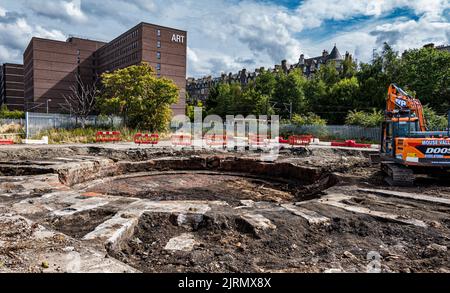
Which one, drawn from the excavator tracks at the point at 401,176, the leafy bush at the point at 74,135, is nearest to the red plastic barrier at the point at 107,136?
the leafy bush at the point at 74,135

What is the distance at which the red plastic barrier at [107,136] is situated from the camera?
2233cm

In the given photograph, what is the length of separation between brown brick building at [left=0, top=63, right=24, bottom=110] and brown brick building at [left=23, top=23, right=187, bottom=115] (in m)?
22.2

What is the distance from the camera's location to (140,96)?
2616cm

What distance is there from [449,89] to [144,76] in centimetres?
3109

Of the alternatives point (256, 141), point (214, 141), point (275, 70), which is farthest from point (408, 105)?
point (275, 70)

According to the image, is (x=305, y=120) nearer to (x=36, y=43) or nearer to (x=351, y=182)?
(x=351, y=182)

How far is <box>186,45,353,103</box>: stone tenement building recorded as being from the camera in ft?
230

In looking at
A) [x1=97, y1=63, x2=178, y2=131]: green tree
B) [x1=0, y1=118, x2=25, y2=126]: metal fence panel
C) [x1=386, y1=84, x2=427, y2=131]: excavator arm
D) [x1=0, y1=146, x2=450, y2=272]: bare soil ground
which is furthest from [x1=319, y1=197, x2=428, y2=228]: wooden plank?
[x1=0, y1=118, x2=25, y2=126]: metal fence panel

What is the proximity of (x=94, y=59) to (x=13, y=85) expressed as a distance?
35469 mm

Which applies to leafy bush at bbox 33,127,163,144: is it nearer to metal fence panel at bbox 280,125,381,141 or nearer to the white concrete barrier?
the white concrete barrier

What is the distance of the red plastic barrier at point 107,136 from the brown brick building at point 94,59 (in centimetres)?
3185

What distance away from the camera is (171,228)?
5.58m

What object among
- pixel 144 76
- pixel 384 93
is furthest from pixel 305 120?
pixel 144 76

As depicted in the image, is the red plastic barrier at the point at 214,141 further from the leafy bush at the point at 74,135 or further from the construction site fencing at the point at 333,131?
the leafy bush at the point at 74,135
